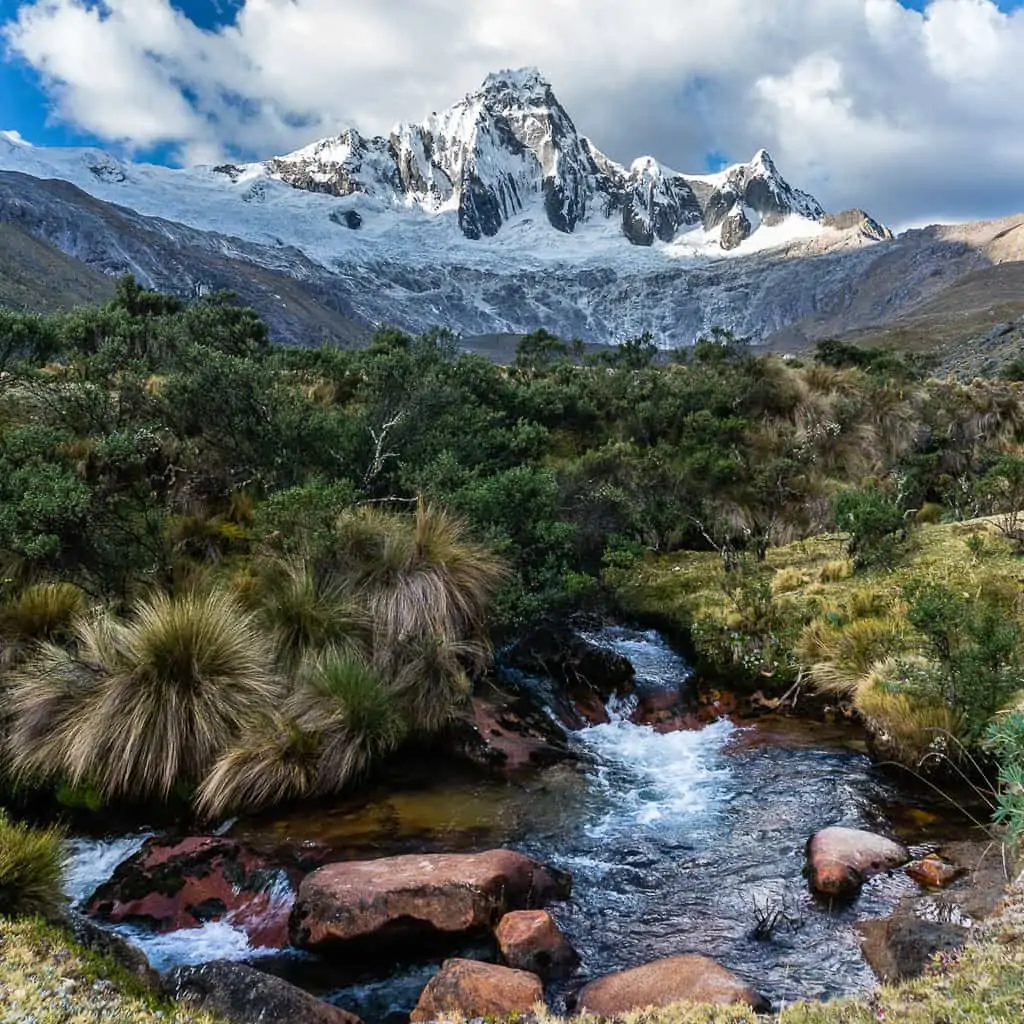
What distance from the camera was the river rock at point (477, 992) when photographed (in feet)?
14.4

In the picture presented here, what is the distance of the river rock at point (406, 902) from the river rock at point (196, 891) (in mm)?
346

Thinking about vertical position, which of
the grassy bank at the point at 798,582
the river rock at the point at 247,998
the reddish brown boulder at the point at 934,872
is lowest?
the reddish brown boulder at the point at 934,872

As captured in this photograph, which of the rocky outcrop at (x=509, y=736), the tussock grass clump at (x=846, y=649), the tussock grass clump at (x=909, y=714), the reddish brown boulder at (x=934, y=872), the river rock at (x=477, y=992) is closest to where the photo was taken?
the river rock at (x=477, y=992)

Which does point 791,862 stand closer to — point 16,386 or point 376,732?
point 376,732

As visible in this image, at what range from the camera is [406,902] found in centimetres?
536

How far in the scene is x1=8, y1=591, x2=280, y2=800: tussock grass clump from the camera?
675 cm

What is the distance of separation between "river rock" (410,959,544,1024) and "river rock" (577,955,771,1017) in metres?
0.36

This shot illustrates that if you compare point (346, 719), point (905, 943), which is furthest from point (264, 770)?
point (905, 943)

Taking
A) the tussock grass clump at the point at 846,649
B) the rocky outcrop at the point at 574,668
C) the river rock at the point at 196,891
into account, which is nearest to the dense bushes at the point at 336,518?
the tussock grass clump at the point at 846,649

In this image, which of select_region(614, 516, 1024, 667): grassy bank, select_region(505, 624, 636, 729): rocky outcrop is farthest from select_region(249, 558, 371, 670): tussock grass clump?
select_region(614, 516, 1024, 667): grassy bank

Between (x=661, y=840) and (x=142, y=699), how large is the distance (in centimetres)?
497

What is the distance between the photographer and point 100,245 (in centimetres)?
18425

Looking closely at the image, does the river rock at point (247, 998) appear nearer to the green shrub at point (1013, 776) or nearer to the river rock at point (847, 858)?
the river rock at point (847, 858)

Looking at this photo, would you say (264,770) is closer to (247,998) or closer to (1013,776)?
(247,998)
